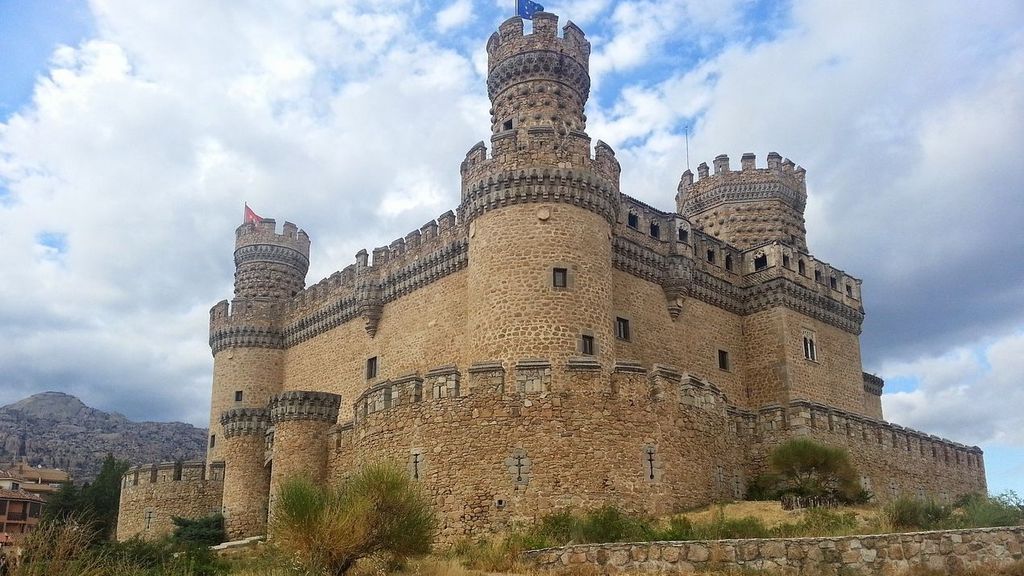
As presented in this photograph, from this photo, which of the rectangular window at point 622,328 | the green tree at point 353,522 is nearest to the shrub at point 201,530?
the rectangular window at point 622,328

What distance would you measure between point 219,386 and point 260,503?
867cm

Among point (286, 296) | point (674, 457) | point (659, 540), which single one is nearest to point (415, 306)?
point (286, 296)

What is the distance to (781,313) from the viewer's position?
27.6 metres

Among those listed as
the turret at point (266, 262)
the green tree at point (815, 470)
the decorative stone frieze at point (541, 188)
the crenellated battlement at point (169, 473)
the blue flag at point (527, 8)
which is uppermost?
the blue flag at point (527, 8)

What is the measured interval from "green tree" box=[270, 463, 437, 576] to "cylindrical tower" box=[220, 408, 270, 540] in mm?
12967

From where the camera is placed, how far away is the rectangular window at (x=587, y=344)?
20281 mm

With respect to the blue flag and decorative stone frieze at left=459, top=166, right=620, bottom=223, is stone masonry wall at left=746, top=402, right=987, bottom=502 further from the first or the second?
the blue flag

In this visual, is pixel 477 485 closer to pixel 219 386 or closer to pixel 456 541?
pixel 456 541

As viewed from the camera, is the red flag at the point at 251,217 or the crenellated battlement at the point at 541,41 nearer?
the crenellated battlement at the point at 541,41

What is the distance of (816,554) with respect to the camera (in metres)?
11.4

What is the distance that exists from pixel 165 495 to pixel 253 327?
7.81 meters

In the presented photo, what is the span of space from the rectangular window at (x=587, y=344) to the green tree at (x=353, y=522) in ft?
23.8

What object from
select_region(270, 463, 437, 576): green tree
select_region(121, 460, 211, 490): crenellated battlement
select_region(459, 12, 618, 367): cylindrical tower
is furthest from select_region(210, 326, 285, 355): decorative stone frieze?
select_region(270, 463, 437, 576): green tree

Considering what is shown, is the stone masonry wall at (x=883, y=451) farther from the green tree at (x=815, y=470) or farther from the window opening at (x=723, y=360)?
Result: the window opening at (x=723, y=360)
